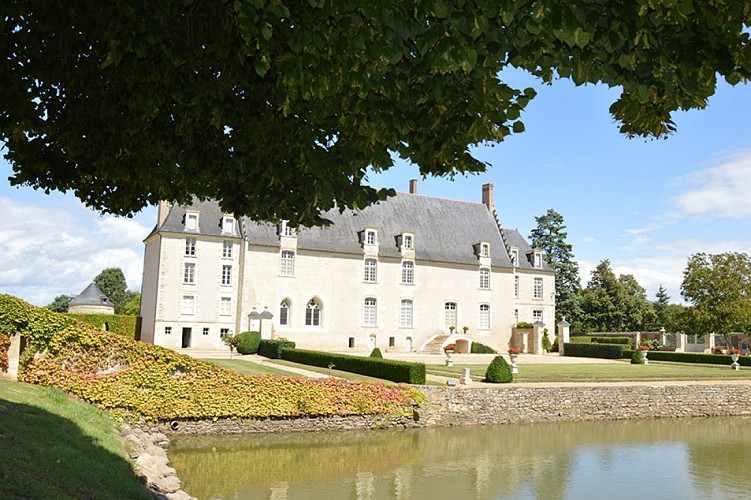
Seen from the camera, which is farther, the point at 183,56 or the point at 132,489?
the point at 132,489

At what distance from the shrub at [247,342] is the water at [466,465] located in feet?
50.7

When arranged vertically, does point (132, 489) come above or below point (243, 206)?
below

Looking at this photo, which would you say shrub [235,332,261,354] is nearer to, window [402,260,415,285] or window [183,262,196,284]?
window [183,262,196,284]

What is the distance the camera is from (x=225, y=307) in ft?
110

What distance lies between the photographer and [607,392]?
20469 mm

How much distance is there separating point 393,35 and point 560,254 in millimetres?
53045

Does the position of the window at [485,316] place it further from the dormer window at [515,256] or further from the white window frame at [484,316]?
the dormer window at [515,256]

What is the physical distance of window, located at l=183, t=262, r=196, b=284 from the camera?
32.8 meters

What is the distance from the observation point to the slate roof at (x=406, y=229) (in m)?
34.1

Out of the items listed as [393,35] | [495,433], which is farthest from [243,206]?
[495,433]

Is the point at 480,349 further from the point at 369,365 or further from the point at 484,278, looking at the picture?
the point at 369,365

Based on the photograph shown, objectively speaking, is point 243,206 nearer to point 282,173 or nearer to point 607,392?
point 282,173

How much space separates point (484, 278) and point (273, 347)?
16481mm

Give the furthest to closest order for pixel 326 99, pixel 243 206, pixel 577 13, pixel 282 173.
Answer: pixel 243 206 < pixel 282 173 < pixel 326 99 < pixel 577 13
